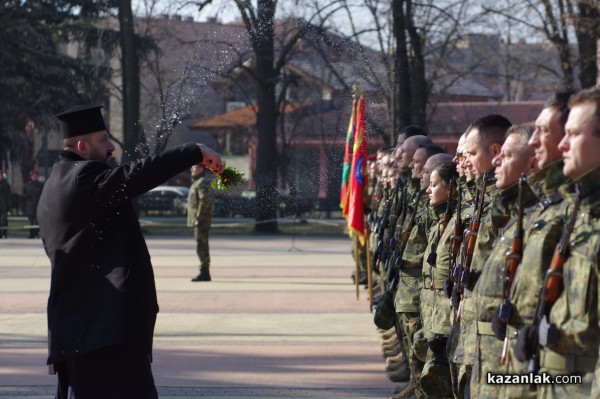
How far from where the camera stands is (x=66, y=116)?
594 cm

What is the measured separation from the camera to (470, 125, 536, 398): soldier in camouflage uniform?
15.7 ft

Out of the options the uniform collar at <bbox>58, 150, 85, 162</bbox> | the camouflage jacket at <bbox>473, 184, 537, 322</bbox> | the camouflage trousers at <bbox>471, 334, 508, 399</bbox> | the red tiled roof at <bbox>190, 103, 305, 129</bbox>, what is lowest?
the camouflage trousers at <bbox>471, 334, 508, 399</bbox>

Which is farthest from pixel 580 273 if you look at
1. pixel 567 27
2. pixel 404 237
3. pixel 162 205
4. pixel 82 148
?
pixel 162 205

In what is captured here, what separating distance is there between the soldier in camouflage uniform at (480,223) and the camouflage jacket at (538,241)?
1.93 feet

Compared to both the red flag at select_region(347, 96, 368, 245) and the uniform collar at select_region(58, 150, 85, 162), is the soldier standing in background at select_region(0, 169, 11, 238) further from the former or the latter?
the uniform collar at select_region(58, 150, 85, 162)

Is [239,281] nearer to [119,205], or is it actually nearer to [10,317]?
[10,317]

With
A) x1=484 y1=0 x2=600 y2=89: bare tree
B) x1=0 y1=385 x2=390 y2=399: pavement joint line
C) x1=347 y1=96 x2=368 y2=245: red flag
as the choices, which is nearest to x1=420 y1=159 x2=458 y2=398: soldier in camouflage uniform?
x1=0 y1=385 x2=390 y2=399: pavement joint line

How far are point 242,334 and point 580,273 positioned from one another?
805 cm

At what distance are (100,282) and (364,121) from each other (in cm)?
712

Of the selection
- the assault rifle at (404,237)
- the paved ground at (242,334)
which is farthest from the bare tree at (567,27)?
the assault rifle at (404,237)

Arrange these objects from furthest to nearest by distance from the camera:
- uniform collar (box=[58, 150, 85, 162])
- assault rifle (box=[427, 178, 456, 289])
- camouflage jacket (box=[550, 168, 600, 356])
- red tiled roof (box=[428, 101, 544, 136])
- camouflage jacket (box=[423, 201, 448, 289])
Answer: red tiled roof (box=[428, 101, 544, 136]) → assault rifle (box=[427, 178, 456, 289]) → camouflage jacket (box=[423, 201, 448, 289]) → uniform collar (box=[58, 150, 85, 162]) → camouflage jacket (box=[550, 168, 600, 356])

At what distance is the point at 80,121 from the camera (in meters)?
5.98

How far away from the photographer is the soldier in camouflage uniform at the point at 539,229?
14.3ft

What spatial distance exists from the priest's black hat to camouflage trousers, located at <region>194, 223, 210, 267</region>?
11438 millimetres
